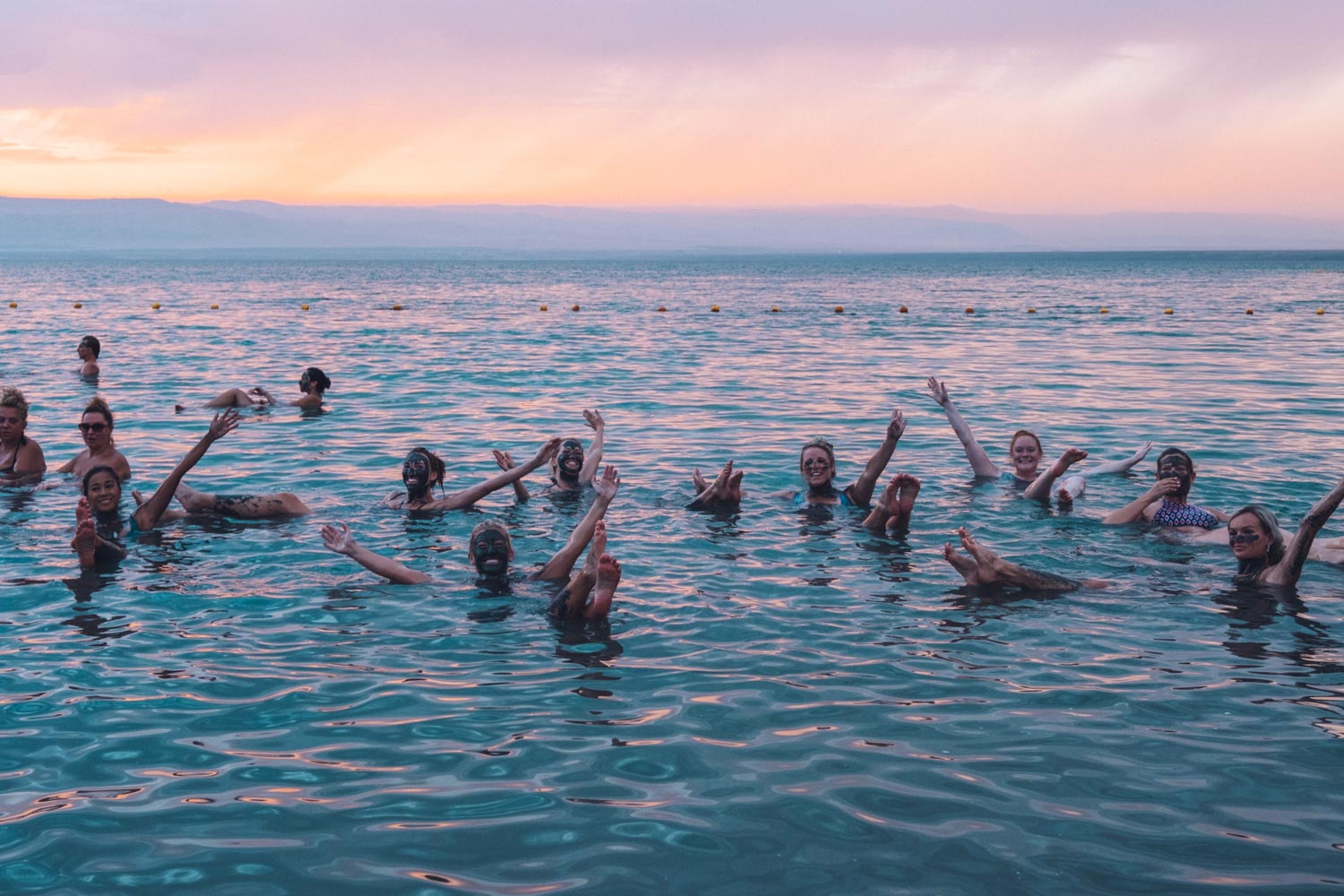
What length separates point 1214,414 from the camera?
22219mm

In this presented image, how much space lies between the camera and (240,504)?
519 inches

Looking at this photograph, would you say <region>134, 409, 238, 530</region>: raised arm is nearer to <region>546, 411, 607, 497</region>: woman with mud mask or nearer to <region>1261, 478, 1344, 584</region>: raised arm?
<region>546, 411, 607, 497</region>: woman with mud mask

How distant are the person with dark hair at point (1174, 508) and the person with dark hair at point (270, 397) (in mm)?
15917

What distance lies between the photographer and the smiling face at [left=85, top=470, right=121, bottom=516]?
458 inches

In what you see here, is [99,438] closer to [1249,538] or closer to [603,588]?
[603,588]

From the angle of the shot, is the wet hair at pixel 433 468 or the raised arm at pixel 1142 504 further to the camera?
the wet hair at pixel 433 468

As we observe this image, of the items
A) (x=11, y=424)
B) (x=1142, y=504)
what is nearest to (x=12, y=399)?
(x=11, y=424)

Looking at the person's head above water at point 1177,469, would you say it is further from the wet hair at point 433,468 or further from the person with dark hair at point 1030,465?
the wet hair at point 433,468

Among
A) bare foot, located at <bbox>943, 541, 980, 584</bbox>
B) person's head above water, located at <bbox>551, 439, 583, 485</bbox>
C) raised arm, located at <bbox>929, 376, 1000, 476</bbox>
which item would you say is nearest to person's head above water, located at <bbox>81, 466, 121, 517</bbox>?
person's head above water, located at <bbox>551, 439, 583, 485</bbox>

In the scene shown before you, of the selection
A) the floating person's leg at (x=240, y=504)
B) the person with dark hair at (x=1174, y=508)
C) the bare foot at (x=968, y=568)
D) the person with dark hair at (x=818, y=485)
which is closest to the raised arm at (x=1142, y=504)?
the person with dark hair at (x=1174, y=508)

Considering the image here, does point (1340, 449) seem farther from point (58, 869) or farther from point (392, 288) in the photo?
point (392, 288)

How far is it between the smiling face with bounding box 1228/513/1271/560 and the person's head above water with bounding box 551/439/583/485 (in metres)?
7.86

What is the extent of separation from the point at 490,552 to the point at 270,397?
15.2 metres

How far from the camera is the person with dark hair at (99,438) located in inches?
499
